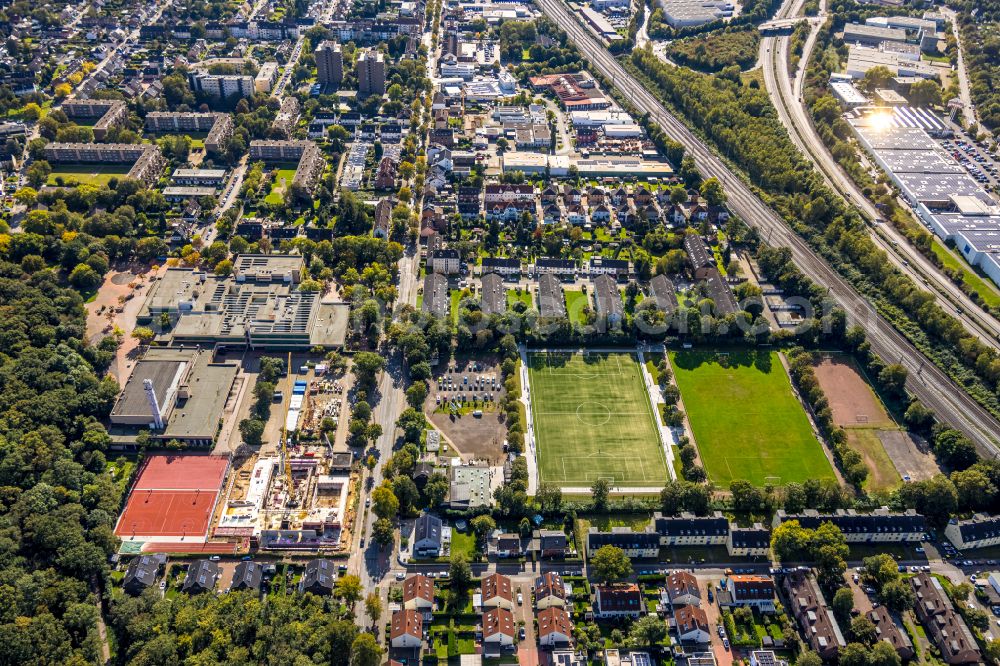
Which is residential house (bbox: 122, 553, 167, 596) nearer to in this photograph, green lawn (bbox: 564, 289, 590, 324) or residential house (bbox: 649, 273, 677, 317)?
green lawn (bbox: 564, 289, 590, 324)

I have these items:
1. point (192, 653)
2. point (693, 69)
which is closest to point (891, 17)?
point (693, 69)

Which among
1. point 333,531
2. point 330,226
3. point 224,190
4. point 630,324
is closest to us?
point 333,531

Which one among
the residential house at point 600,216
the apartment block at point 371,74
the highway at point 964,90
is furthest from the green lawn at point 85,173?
the highway at point 964,90

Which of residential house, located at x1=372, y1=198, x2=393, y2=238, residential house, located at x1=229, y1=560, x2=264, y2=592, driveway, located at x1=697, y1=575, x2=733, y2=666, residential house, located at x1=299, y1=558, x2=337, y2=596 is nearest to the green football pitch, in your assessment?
driveway, located at x1=697, y1=575, x2=733, y2=666

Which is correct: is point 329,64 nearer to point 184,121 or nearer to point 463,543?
point 184,121

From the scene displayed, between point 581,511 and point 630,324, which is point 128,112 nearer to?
point 630,324
